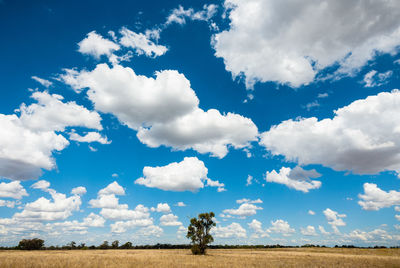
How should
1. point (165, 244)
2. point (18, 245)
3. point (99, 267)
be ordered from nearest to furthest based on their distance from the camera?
point (99, 267), point (18, 245), point (165, 244)

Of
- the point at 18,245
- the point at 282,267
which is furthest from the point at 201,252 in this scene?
the point at 18,245

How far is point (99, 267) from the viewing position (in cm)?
2225

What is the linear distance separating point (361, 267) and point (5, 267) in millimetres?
39608

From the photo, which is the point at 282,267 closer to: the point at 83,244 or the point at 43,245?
the point at 43,245

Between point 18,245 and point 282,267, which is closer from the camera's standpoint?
point 282,267

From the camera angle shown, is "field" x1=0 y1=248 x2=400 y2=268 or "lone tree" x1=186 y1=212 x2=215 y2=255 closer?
"field" x1=0 y1=248 x2=400 y2=268

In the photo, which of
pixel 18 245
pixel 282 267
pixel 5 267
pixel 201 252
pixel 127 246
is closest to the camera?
pixel 5 267

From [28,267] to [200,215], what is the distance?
44308 mm

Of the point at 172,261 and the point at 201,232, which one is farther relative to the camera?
the point at 201,232

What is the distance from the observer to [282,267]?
2611cm

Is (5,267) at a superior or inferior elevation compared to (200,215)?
inferior

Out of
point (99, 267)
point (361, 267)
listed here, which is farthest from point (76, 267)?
point (361, 267)

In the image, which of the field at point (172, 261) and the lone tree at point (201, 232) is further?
the lone tree at point (201, 232)

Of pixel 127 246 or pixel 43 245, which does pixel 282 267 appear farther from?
pixel 127 246
